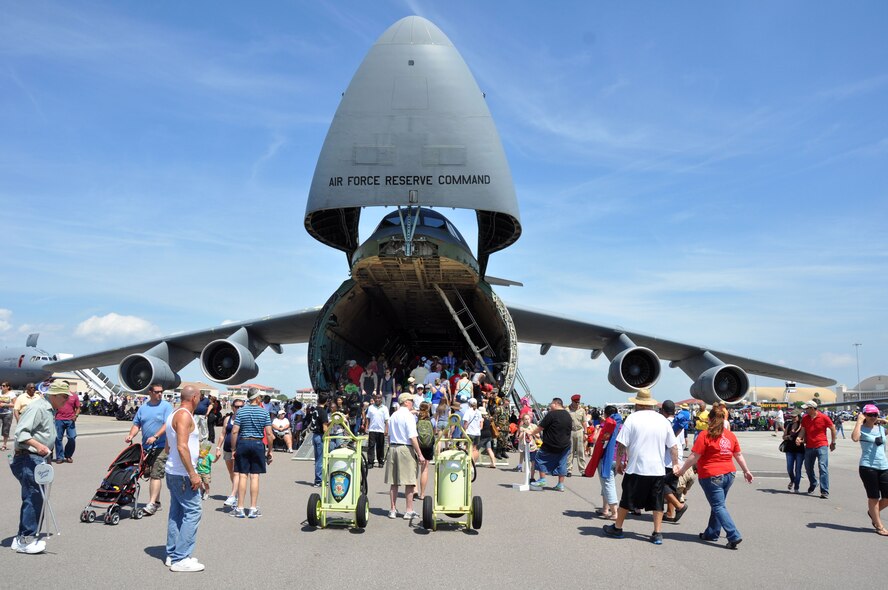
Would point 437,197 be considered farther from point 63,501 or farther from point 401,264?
point 63,501

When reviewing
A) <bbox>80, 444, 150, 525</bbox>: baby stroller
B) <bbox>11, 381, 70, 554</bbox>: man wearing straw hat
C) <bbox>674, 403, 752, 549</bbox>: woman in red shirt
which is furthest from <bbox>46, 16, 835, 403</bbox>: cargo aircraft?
<bbox>11, 381, 70, 554</bbox>: man wearing straw hat

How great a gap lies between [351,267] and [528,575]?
1046cm

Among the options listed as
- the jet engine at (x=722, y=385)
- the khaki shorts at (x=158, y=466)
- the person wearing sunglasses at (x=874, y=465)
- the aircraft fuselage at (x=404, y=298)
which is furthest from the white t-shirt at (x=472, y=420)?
the jet engine at (x=722, y=385)

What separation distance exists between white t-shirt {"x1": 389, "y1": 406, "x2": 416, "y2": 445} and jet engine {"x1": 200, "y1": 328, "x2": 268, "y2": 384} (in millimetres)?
8483

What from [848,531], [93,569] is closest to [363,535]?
[93,569]

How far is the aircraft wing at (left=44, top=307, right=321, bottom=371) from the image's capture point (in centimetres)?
1723

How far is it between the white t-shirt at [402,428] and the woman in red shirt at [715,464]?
2.75 metres

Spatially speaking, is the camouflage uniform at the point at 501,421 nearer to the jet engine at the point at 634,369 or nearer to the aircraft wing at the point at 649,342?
the jet engine at the point at 634,369

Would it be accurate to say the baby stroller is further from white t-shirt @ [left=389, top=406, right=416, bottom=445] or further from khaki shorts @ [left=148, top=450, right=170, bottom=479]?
white t-shirt @ [left=389, top=406, right=416, bottom=445]

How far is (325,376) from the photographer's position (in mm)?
15672

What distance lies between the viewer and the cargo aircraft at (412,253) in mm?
11820

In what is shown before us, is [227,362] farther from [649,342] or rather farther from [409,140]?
[649,342]

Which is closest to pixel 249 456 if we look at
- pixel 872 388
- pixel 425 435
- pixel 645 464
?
pixel 425 435

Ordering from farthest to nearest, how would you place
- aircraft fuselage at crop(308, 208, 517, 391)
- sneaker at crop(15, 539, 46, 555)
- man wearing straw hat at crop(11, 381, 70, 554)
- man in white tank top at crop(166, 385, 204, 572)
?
1. aircraft fuselage at crop(308, 208, 517, 391)
2. man wearing straw hat at crop(11, 381, 70, 554)
3. sneaker at crop(15, 539, 46, 555)
4. man in white tank top at crop(166, 385, 204, 572)
